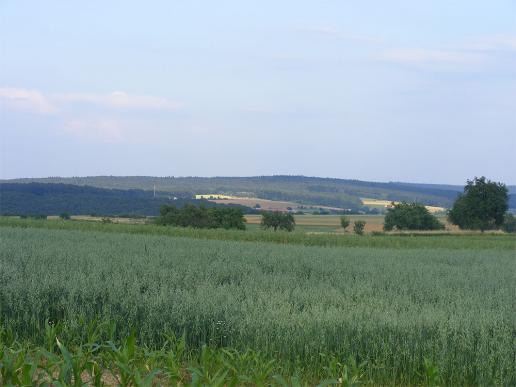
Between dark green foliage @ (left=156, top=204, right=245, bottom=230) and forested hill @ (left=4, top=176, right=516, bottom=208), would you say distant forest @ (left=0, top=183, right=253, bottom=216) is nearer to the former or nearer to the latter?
dark green foliage @ (left=156, top=204, right=245, bottom=230)

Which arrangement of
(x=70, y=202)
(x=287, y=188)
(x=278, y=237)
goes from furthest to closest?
(x=287, y=188) → (x=70, y=202) → (x=278, y=237)

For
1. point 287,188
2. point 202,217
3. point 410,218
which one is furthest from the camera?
point 287,188

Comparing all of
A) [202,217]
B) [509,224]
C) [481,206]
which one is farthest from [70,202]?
[509,224]

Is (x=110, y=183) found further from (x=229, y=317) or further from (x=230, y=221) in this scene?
(x=229, y=317)

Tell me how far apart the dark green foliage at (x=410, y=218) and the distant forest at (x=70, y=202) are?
21045mm

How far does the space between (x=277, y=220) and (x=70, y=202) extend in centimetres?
2930

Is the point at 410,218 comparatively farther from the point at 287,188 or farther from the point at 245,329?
the point at 245,329

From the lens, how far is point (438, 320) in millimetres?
9219

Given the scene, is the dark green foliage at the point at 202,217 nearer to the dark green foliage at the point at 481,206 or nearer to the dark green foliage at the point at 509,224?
Answer: the dark green foliage at the point at 481,206

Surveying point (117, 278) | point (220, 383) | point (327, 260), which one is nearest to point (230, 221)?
point (327, 260)

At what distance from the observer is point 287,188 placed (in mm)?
154500

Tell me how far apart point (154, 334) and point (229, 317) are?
1.22 m

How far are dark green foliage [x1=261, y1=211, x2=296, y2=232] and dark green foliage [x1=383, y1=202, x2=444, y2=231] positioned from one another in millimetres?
13516

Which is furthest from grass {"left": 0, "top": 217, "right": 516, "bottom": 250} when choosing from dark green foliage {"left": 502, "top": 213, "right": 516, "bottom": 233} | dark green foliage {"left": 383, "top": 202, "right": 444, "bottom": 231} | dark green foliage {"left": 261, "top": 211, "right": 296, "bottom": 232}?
dark green foliage {"left": 383, "top": 202, "right": 444, "bottom": 231}
